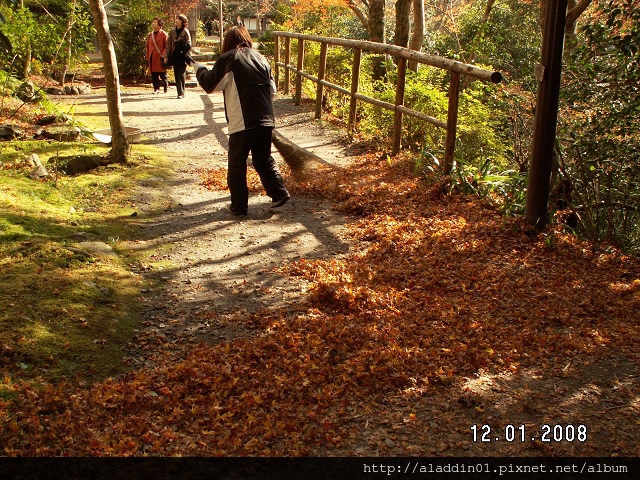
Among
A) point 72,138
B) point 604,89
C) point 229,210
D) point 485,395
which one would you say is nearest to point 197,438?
point 485,395

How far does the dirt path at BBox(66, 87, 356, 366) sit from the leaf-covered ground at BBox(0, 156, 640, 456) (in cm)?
28

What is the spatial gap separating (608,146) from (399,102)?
2.97 meters

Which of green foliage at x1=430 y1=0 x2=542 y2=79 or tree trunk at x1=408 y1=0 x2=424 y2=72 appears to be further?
green foliage at x1=430 y1=0 x2=542 y2=79

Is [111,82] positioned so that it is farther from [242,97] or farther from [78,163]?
[242,97]

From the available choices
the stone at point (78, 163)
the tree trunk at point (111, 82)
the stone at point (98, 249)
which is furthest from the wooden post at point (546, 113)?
the stone at point (78, 163)

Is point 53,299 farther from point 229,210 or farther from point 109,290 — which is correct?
point 229,210

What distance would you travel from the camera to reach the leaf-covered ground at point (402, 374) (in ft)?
10.4

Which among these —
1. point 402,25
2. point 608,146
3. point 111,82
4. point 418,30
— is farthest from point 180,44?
point 608,146

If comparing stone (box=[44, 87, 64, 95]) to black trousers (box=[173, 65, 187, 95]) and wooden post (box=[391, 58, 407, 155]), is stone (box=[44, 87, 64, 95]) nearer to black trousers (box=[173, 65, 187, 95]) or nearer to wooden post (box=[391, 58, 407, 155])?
black trousers (box=[173, 65, 187, 95])

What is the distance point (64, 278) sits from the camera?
15.5 ft

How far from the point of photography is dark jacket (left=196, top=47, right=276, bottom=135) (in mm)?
6469

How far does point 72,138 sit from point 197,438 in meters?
7.48

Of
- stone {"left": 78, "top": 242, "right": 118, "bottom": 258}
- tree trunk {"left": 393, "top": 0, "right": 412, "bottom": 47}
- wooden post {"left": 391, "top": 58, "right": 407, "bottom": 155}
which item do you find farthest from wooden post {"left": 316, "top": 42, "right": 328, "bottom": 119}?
stone {"left": 78, "top": 242, "right": 118, "bottom": 258}

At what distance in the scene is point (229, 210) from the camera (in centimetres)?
712
